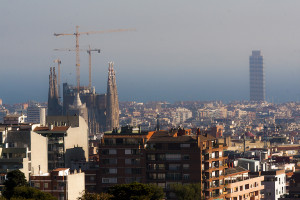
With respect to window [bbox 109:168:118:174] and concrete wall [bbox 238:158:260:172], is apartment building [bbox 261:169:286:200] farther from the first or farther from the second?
window [bbox 109:168:118:174]

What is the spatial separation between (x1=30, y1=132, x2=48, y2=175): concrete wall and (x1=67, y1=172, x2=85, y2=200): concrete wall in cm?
399

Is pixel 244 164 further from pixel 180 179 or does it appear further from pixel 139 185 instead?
pixel 139 185

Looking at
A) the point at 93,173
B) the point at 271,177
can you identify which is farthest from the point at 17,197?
the point at 271,177

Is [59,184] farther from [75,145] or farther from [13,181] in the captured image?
[75,145]

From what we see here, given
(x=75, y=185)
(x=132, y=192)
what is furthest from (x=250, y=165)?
(x=132, y=192)

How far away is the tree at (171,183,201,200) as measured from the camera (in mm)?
67688

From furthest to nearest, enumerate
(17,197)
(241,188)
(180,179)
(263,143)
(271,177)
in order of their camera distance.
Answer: (263,143)
(271,177)
(241,188)
(180,179)
(17,197)

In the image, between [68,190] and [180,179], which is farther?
[180,179]

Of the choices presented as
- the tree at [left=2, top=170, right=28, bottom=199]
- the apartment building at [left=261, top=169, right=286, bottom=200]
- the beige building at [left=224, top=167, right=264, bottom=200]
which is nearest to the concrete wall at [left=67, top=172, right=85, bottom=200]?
the tree at [left=2, top=170, right=28, bottom=199]

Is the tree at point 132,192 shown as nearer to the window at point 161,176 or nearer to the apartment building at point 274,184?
the window at point 161,176

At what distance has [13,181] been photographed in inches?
2415

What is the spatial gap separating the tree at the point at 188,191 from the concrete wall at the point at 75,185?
4767mm

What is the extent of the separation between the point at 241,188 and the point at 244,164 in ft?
31.4

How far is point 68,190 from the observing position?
65375 millimetres
